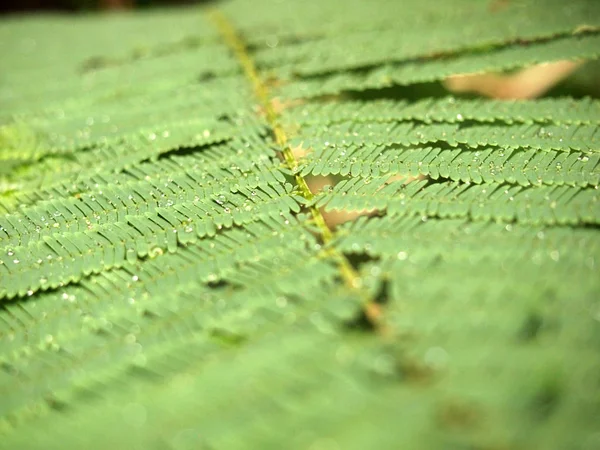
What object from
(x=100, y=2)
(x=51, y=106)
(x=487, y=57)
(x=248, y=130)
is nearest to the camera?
(x=248, y=130)

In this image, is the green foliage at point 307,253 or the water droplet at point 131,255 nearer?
the green foliage at point 307,253

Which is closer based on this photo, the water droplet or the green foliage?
the green foliage

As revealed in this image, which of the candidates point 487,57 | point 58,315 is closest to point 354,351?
point 58,315

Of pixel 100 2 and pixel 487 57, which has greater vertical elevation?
pixel 100 2

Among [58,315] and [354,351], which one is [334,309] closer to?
[354,351]

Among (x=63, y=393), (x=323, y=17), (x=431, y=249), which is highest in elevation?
(x=323, y=17)

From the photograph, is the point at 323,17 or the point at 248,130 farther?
the point at 323,17

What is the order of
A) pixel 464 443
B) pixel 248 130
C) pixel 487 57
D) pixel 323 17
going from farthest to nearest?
pixel 323 17
pixel 487 57
pixel 248 130
pixel 464 443

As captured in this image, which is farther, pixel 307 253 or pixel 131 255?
pixel 131 255
